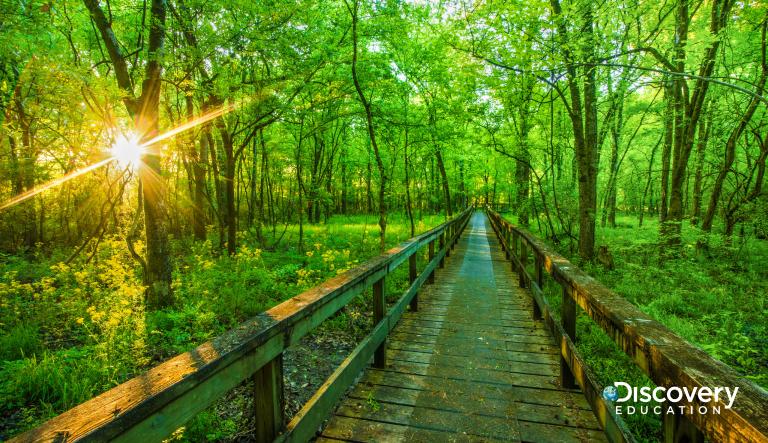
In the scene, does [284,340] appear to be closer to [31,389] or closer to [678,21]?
[31,389]

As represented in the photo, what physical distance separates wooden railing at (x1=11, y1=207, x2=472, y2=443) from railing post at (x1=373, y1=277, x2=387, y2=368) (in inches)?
27.9

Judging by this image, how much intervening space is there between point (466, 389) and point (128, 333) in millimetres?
4776

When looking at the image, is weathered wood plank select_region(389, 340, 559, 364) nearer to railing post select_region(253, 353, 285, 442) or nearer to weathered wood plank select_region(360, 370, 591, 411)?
weathered wood plank select_region(360, 370, 591, 411)

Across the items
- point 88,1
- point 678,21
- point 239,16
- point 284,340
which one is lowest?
point 284,340

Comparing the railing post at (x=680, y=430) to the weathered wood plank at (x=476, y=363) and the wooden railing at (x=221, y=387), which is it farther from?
the weathered wood plank at (x=476, y=363)

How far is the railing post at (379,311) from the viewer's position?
3.83m

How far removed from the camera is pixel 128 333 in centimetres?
503

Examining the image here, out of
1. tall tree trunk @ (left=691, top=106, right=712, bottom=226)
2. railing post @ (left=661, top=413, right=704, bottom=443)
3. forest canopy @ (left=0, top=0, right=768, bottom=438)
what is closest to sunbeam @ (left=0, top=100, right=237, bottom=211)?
forest canopy @ (left=0, top=0, right=768, bottom=438)

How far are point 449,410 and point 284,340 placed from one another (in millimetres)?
1914

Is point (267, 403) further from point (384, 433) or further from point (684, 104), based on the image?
point (684, 104)

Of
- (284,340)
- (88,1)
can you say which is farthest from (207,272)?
(284,340)

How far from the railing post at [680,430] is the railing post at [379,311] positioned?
2584 mm

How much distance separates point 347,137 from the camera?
80.7 feet

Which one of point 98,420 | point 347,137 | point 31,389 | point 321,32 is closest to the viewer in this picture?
point 98,420
